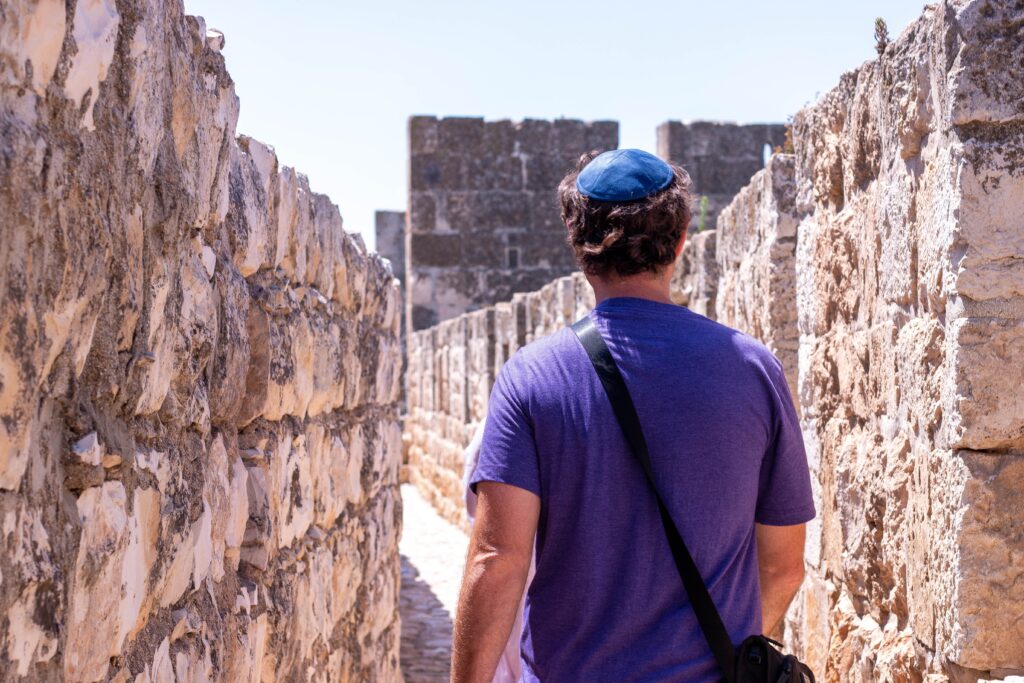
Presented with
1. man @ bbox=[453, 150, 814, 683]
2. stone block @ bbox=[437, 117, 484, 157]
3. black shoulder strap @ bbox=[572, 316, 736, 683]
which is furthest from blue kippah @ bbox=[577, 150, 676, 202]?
stone block @ bbox=[437, 117, 484, 157]

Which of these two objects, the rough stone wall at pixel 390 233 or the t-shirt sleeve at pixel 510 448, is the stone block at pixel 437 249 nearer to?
the rough stone wall at pixel 390 233

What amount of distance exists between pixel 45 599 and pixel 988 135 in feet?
5.97

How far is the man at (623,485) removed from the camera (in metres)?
1.79

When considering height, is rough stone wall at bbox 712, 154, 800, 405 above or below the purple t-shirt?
above

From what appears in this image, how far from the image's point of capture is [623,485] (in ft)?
5.94

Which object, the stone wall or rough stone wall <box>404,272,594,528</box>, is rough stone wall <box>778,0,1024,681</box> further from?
rough stone wall <box>404,272,594,528</box>

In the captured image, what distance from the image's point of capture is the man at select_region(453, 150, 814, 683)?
5.89 ft

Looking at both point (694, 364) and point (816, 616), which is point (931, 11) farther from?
point (816, 616)

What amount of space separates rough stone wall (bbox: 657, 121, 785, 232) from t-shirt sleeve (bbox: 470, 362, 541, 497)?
491 inches

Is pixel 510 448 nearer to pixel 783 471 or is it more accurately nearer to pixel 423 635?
pixel 783 471

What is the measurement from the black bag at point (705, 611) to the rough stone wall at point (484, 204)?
13193 millimetres

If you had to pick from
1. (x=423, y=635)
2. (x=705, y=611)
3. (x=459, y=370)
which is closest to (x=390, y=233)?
(x=459, y=370)

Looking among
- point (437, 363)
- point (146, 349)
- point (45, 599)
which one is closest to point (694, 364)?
point (146, 349)

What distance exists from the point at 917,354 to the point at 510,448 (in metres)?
1.13
